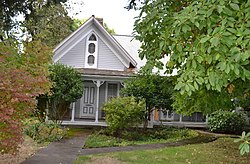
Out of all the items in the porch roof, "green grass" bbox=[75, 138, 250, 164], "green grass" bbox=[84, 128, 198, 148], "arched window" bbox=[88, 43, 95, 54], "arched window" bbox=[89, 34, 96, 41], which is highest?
"arched window" bbox=[89, 34, 96, 41]

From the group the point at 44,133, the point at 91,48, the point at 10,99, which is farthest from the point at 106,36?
the point at 10,99

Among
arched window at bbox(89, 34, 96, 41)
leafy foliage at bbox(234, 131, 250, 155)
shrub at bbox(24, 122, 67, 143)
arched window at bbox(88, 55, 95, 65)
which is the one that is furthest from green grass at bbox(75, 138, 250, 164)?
arched window at bbox(89, 34, 96, 41)

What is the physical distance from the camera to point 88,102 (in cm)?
1792

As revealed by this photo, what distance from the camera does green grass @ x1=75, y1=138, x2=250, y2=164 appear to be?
820 centimetres

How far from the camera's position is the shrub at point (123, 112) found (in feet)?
39.7

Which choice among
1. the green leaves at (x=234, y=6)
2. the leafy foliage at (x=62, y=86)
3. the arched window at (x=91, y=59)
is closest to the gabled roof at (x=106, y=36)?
the arched window at (x=91, y=59)

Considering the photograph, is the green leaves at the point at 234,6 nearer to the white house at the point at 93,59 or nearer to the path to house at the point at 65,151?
the path to house at the point at 65,151

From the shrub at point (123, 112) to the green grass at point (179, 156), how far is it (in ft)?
9.13

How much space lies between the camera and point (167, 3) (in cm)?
453

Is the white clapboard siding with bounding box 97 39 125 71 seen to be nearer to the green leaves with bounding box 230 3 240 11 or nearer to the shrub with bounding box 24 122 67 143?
the shrub with bounding box 24 122 67 143

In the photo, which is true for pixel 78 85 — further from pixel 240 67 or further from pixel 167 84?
pixel 240 67

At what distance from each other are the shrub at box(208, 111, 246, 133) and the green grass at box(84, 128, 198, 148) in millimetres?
2601

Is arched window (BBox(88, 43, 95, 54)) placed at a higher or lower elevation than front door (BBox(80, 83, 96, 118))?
higher

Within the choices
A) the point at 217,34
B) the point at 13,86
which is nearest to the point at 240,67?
the point at 217,34
